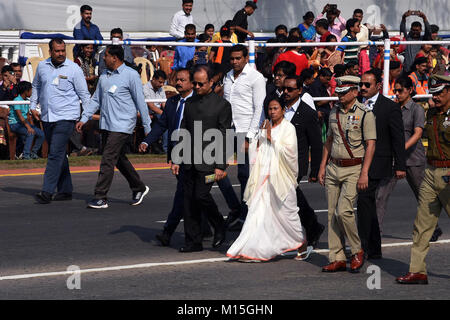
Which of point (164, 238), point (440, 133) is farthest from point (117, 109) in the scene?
point (440, 133)

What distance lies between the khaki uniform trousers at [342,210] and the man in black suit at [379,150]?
12.7 inches

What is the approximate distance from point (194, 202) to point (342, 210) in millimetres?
1792

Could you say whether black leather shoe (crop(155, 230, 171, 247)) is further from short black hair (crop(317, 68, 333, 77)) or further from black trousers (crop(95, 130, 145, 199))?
short black hair (crop(317, 68, 333, 77))

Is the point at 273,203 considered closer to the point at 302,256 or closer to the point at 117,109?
the point at 302,256

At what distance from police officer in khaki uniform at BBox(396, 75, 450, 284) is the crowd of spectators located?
6654 mm

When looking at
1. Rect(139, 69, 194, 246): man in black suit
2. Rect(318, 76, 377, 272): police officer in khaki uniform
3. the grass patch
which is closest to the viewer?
Rect(318, 76, 377, 272): police officer in khaki uniform

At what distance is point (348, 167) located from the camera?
9.32 meters

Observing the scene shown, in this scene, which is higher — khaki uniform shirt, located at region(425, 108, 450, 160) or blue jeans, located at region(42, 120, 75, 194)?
khaki uniform shirt, located at region(425, 108, 450, 160)

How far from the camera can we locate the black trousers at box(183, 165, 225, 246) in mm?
10266

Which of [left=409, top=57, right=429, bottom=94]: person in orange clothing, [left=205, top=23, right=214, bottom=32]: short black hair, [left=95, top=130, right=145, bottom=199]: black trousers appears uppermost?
[left=205, top=23, right=214, bottom=32]: short black hair

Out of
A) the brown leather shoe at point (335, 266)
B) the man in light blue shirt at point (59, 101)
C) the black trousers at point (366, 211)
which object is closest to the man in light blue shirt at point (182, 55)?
the man in light blue shirt at point (59, 101)

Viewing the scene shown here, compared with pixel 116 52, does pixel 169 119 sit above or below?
below

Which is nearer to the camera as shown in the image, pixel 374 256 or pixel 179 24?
pixel 374 256

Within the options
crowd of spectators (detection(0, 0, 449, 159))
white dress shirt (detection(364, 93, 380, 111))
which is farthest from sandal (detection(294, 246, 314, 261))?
crowd of spectators (detection(0, 0, 449, 159))
